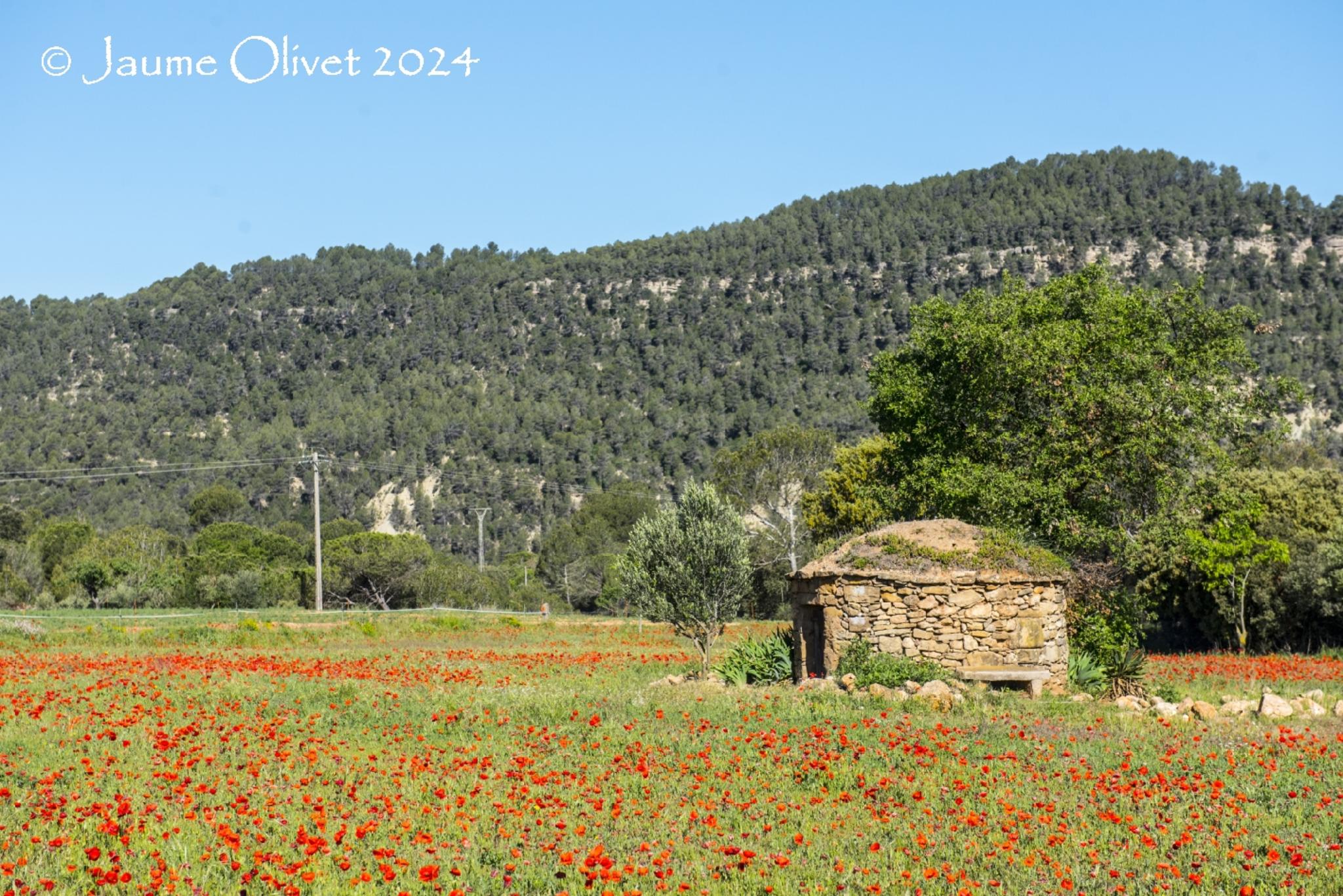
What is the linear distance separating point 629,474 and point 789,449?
4240 centimetres

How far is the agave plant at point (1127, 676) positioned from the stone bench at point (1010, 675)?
151 centimetres

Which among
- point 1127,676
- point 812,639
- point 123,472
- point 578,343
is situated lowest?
point 1127,676

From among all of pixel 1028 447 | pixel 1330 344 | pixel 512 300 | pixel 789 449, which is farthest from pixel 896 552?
pixel 512 300

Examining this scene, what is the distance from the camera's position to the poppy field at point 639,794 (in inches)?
291

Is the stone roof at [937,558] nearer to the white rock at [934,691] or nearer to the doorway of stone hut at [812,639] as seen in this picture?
the doorway of stone hut at [812,639]

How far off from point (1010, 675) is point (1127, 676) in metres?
2.78

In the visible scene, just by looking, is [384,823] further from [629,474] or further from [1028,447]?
[629,474]

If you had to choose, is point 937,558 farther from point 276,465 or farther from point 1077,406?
point 276,465

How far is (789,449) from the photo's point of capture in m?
59.8

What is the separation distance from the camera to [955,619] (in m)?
18.4

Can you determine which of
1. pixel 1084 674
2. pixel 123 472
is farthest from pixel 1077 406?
pixel 123 472

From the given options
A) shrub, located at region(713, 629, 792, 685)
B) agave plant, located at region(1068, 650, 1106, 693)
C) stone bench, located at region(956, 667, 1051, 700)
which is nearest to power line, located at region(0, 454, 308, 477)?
shrub, located at region(713, 629, 792, 685)

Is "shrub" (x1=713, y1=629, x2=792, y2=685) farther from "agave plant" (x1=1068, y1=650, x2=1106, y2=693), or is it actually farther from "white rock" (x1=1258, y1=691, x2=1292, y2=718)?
"white rock" (x1=1258, y1=691, x2=1292, y2=718)

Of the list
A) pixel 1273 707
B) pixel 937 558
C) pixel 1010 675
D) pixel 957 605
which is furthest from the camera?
pixel 937 558
